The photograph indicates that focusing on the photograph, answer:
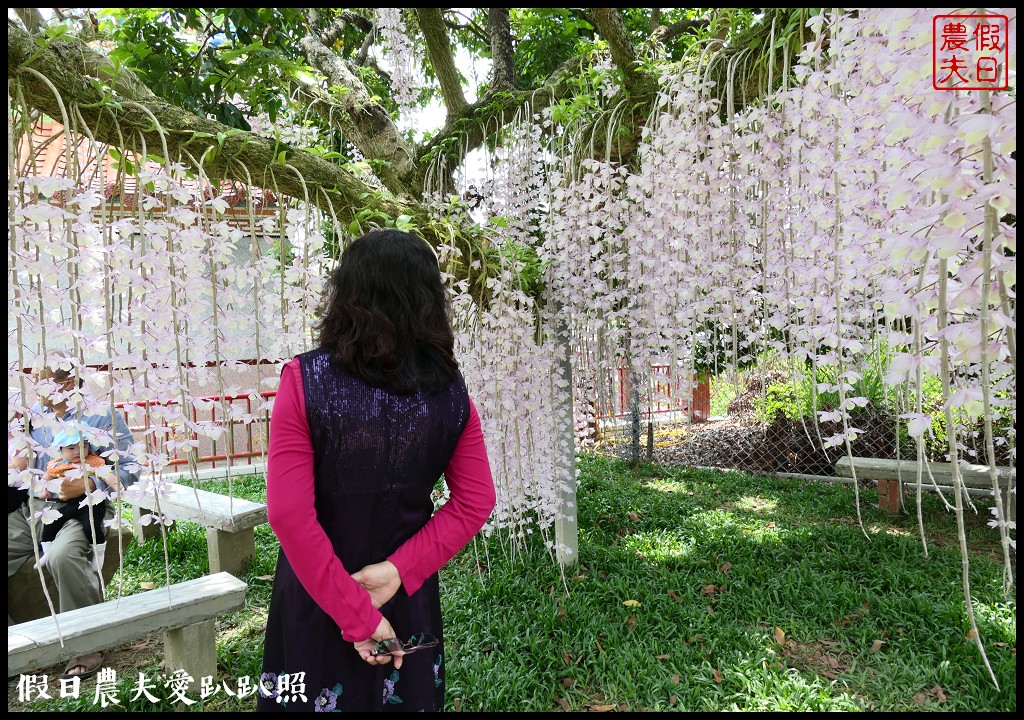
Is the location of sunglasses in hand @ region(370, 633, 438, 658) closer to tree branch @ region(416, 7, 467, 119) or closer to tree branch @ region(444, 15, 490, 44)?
tree branch @ region(416, 7, 467, 119)

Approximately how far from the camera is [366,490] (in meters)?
1.13

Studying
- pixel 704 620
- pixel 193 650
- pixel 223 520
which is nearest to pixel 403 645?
pixel 193 650

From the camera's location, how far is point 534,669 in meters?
2.26

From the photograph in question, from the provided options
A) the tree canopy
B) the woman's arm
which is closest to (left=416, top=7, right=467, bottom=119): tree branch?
the tree canopy

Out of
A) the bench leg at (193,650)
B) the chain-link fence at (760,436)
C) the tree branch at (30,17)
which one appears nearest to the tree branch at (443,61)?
the tree branch at (30,17)

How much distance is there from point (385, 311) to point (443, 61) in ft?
9.26

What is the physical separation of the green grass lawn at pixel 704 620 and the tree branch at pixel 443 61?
253cm

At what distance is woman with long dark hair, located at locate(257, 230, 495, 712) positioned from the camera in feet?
3.53

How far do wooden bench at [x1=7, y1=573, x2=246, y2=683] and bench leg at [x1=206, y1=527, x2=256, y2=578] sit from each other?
966 millimetres

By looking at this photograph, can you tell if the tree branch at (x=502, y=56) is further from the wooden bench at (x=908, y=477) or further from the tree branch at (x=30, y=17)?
the wooden bench at (x=908, y=477)

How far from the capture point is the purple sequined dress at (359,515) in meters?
1.11

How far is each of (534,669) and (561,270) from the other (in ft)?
5.59

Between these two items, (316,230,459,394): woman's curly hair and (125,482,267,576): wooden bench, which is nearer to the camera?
(316,230,459,394): woman's curly hair

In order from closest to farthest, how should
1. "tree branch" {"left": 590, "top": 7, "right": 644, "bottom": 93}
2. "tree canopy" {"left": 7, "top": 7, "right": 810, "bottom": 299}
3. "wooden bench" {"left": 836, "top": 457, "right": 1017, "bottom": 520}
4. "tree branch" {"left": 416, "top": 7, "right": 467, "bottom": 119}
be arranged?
"tree canopy" {"left": 7, "top": 7, "right": 810, "bottom": 299} < "tree branch" {"left": 590, "top": 7, "right": 644, "bottom": 93} < "tree branch" {"left": 416, "top": 7, "right": 467, "bottom": 119} < "wooden bench" {"left": 836, "top": 457, "right": 1017, "bottom": 520}
